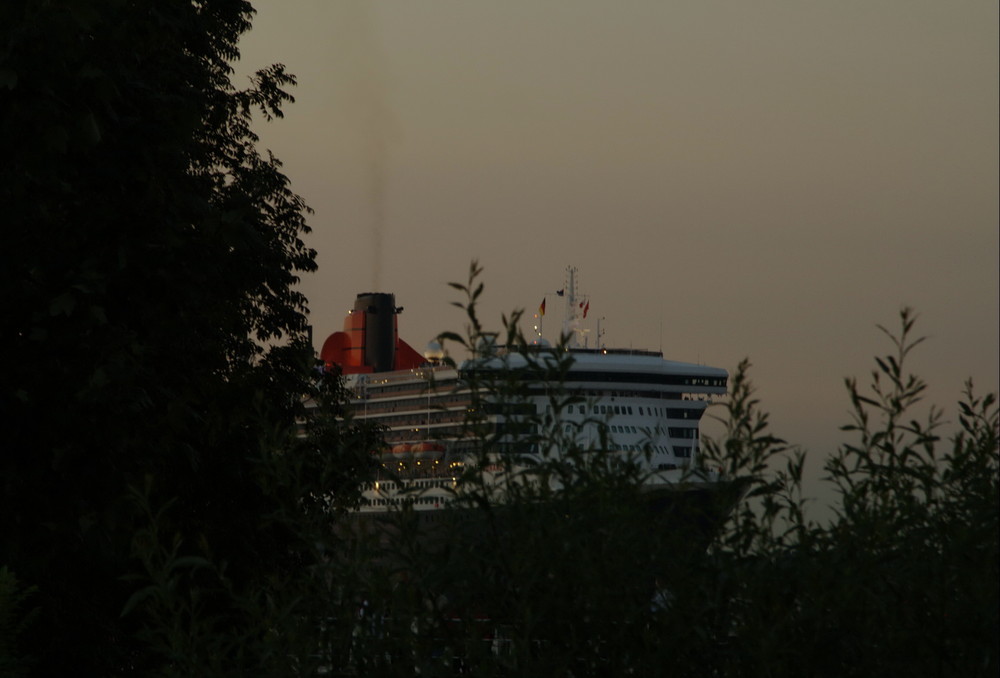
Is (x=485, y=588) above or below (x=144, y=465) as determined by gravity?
below

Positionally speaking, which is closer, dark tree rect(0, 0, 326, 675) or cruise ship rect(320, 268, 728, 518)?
cruise ship rect(320, 268, 728, 518)

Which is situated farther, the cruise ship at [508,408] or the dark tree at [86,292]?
the dark tree at [86,292]

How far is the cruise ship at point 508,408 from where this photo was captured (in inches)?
213

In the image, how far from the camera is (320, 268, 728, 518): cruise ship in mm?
5402

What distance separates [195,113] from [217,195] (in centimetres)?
824

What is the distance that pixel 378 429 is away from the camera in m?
22.3

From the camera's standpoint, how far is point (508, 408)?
17.7 ft

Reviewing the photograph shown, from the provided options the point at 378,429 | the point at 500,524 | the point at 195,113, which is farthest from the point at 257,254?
the point at 500,524

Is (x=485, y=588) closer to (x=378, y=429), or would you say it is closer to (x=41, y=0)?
(x=41, y=0)

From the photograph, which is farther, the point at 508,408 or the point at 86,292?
the point at 86,292

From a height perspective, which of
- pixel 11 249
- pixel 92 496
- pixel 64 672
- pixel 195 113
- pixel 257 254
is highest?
pixel 257 254

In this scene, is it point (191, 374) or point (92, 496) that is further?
point (191, 374)

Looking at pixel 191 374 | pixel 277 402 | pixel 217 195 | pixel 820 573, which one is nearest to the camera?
pixel 820 573

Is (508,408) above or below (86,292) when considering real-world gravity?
below
